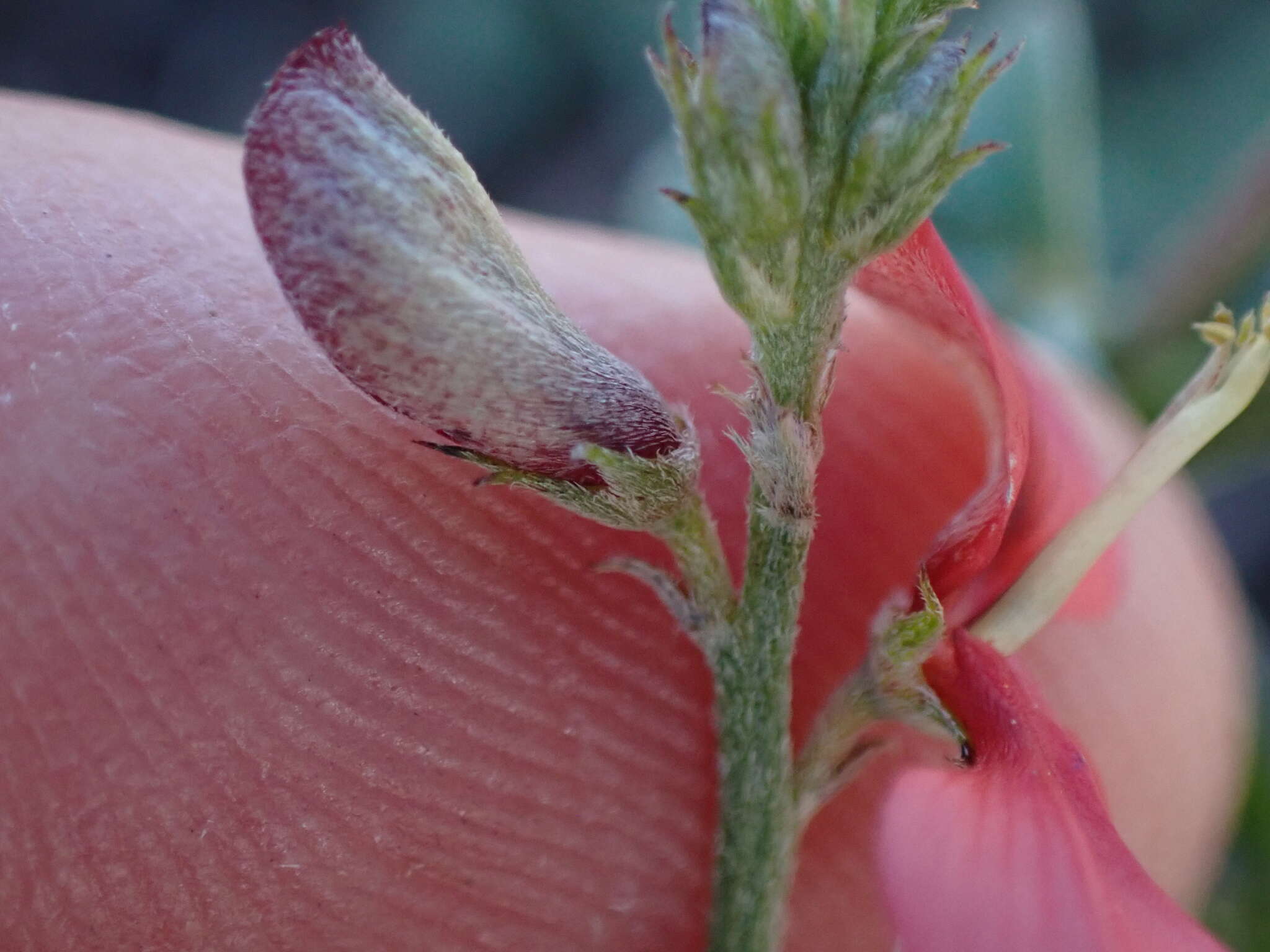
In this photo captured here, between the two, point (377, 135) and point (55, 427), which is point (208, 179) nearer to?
point (55, 427)

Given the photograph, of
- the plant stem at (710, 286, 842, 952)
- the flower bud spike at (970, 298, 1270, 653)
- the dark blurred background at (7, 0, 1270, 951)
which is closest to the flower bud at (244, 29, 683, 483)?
the plant stem at (710, 286, 842, 952)

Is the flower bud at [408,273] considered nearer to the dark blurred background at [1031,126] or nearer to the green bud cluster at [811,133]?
the green bud cluster at [811,133]

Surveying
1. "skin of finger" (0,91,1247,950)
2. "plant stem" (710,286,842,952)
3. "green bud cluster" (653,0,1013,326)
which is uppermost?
"green bud cluster" (653,0,1013,326)

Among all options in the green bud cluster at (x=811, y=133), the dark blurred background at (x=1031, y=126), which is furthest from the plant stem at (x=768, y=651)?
the dark blurred background at (x=1031, y=126)

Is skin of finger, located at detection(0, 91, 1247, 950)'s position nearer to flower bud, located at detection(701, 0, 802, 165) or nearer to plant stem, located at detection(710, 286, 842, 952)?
plant stem, located at detection(710, 286, 842, 952)

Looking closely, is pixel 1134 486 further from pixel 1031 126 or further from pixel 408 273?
pixel 1031 126
